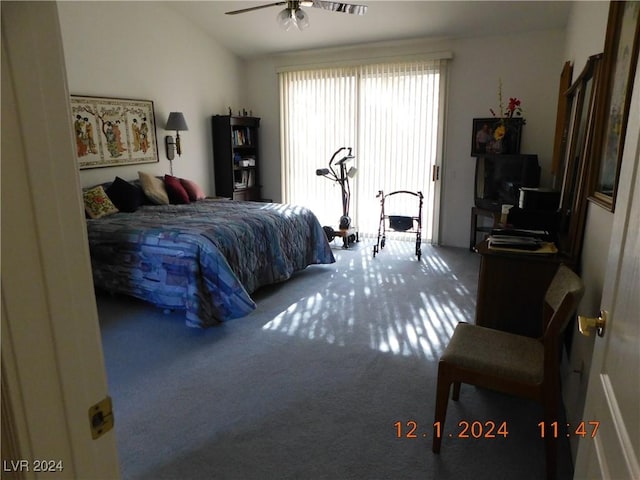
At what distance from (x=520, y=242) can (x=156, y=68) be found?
14.8ft

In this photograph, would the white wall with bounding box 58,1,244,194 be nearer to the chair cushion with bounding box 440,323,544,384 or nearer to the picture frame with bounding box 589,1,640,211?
the chair cushion with bounding box 440,323,544,384

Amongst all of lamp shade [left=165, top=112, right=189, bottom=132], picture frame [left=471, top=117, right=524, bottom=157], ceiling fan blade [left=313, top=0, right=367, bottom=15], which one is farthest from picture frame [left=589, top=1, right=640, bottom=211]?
lamp shade [left=165, top=112, right=189, bottom=132]

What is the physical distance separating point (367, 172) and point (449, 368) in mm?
4285

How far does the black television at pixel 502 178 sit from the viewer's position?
4465 millimetres

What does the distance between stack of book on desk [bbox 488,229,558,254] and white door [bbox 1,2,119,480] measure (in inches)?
82.4

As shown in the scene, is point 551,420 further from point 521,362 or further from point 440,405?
point 440,405

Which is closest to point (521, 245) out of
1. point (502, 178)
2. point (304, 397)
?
point (304, 397)

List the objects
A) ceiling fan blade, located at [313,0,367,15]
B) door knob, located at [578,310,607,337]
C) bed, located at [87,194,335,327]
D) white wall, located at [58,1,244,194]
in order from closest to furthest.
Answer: door knob, located at [578,310,607,337]
bed, located at [87,194,335,327]
ceiling fan blade, located at [313,0,367,15]
white wall, located at [58,1,244,194]

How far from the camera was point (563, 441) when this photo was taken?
6.34 ft

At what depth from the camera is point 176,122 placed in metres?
5.02

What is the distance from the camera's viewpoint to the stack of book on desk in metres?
2.27

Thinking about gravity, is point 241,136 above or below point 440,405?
above

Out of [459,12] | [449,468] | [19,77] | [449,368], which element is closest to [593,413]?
[449,368]

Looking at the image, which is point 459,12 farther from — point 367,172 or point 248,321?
point 248,321
